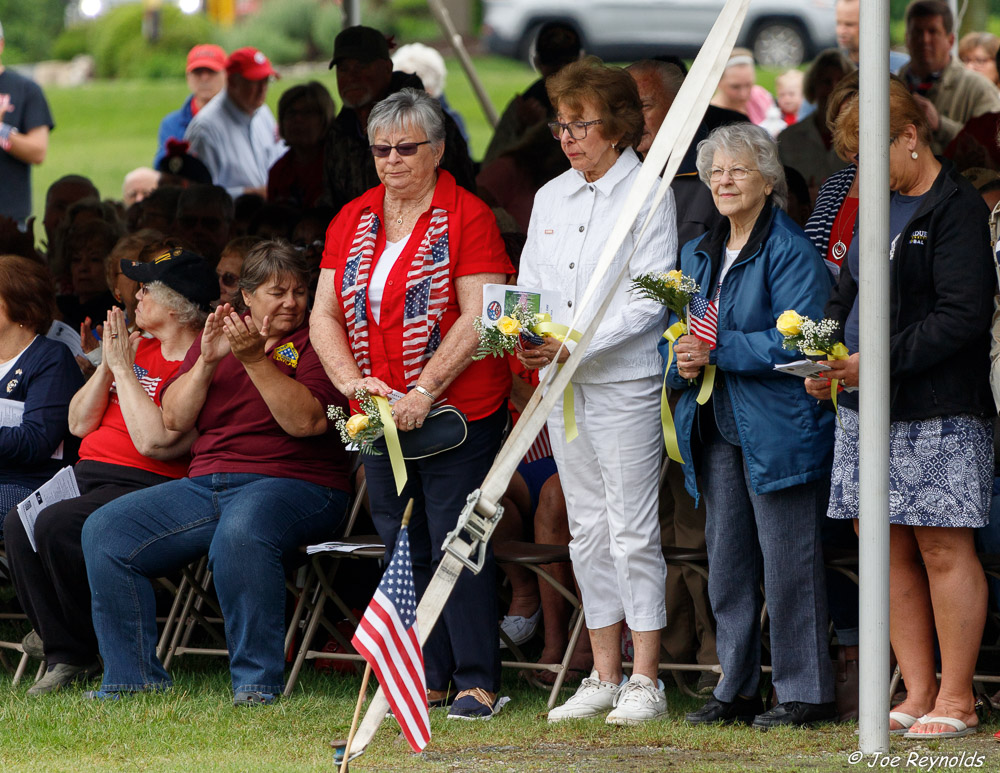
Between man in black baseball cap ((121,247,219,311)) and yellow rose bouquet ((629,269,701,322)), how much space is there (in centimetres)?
202

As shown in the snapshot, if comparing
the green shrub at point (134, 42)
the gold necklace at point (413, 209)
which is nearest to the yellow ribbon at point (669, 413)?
the gold necklace at point (413, 209)

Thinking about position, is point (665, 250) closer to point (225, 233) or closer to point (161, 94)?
point (225, 233)

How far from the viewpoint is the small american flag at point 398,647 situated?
3615 millimetres

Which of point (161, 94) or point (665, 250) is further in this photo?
point (161, 94)

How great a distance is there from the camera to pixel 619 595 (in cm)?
489

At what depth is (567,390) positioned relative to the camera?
15.7 feet

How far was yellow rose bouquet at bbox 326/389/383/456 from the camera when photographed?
4.73 m

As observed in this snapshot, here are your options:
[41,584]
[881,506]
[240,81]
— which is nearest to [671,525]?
[881,506]

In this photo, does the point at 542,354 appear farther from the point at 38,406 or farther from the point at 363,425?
the point at 38,406

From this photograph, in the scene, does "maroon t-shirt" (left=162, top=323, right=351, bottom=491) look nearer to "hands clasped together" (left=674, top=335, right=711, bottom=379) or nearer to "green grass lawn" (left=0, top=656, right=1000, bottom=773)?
"green grass lawn" (left=0, top=656, right=1000, bottom=773)

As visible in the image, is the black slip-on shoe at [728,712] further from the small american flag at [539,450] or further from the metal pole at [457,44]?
the metal pole at [457,44]

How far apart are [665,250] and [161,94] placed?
23349 millimetres

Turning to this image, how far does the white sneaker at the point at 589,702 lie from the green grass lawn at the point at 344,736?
0.22 ft

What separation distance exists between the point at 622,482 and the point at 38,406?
8.38 feet
